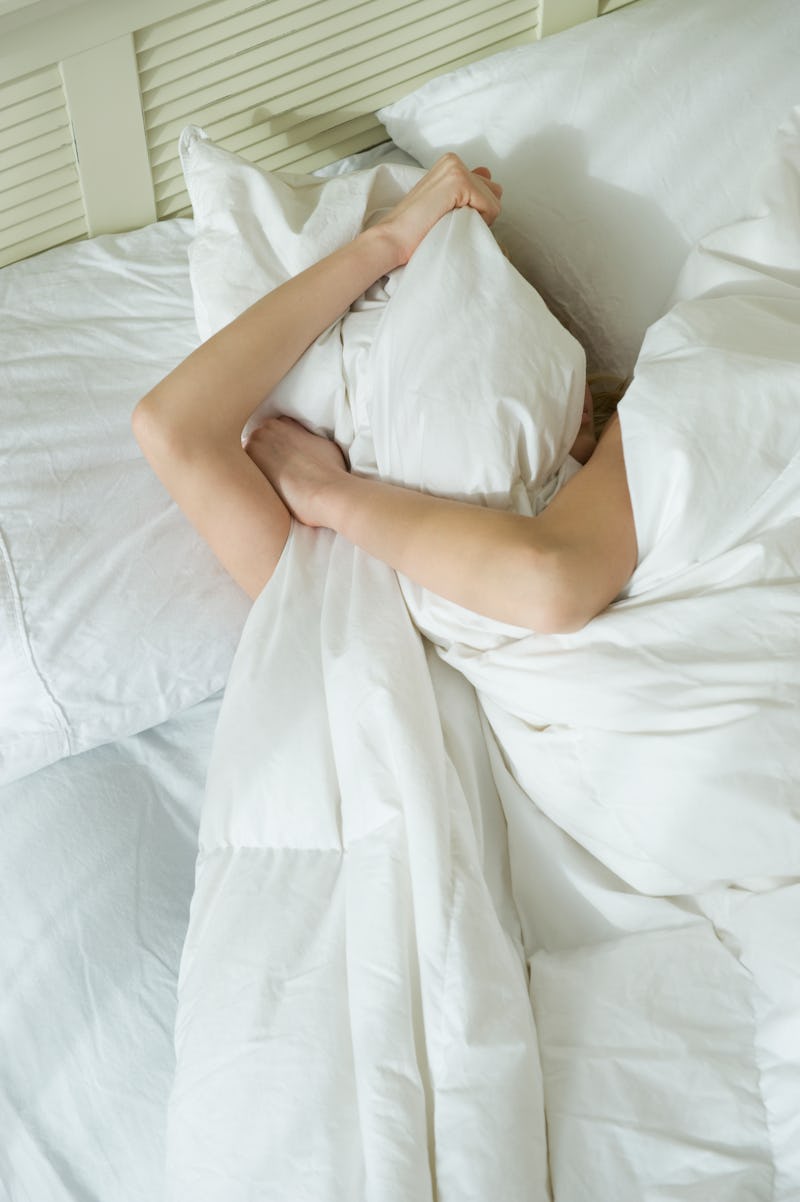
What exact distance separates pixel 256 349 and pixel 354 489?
17 centimetres

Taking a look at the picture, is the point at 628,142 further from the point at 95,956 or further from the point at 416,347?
the point at 95,956

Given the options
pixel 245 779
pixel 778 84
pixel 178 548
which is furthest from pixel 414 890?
pixel 778 84

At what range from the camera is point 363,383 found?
1.15 metres

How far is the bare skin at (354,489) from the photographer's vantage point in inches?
38.0

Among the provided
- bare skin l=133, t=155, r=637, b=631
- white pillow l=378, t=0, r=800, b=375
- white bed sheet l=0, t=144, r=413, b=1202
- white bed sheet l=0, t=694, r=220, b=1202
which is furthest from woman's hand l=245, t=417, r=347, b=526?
white pillow l=378, t=0, r=800, b=375

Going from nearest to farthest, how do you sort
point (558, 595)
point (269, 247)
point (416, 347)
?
point (558, 595)
point (416, 347)
point (269, 247)

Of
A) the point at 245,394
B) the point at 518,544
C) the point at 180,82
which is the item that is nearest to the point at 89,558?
the point at 245,394

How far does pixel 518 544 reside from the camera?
3.17ft

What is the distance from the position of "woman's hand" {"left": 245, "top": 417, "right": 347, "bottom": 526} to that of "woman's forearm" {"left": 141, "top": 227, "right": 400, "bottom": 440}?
51 mm

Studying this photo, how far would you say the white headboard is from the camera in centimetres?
120

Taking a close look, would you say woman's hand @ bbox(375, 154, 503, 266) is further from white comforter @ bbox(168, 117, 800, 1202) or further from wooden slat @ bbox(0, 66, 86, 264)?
wooden slat @ bbox(0, 66, 86, 264)

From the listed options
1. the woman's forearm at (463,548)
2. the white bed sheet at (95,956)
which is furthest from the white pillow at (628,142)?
the white bed sheet at (95,956)

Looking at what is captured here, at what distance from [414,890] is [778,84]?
918 mm

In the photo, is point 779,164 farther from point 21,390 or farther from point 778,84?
point 21,390
